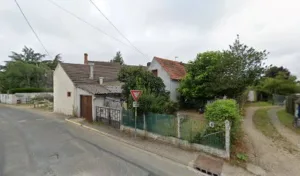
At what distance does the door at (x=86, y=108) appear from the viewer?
14.0 m

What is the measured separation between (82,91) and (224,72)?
39.2 ft

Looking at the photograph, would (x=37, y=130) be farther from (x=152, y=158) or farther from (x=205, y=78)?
(x=205, y=78)

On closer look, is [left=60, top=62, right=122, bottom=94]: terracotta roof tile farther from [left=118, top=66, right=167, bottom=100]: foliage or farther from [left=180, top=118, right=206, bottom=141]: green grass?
[left=180, top=118, right=206, bottom=141]: green grass

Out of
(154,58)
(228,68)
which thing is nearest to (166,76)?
(154,58)

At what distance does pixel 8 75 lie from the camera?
113ft

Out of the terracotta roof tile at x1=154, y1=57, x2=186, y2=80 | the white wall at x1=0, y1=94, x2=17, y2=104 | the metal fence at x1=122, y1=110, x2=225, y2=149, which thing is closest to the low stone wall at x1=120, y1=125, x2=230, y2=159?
the metal fence at x1=122, y1=110, x2=225, y2=149

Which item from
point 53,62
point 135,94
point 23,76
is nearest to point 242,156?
point 135,94

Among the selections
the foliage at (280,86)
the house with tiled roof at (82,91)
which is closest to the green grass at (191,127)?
the house with tiled roof at (82,91)

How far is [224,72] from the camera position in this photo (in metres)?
15.8

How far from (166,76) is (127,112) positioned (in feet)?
32.3

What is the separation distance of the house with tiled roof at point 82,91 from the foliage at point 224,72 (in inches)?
276

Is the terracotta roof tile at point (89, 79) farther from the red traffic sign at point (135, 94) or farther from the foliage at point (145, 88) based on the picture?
the red traffic sign at point (135, 94)

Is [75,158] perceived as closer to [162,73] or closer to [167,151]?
[167,151]

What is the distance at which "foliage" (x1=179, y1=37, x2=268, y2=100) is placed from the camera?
1543cm
